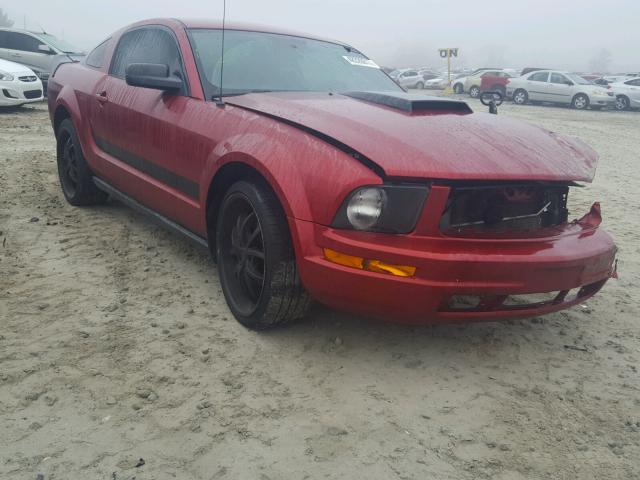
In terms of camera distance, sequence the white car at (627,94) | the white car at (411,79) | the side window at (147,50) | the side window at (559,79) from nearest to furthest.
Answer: the side window at (147,50) → the white car at (627,94) → the side window at (559,79) → the white car at (411,79)

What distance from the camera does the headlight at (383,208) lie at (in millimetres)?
2281

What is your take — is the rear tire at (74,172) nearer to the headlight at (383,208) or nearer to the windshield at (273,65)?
the windshield at (273,65)

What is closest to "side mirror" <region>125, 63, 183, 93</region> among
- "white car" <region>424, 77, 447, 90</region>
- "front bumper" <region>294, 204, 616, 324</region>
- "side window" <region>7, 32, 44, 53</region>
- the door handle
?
the door handle

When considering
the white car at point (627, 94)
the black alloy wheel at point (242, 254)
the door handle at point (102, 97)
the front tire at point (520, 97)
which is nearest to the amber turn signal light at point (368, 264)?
the black alloy wheel at point (242, 254)

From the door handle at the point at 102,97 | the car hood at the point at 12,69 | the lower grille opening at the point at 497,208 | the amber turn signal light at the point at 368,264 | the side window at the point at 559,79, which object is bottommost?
the amber turn signal light at the point at 368,264

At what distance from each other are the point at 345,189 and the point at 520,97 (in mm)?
22864

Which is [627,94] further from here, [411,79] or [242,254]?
[242,254]

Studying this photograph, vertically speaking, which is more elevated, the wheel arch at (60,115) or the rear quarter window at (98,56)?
the rear quarter window at (98,56)

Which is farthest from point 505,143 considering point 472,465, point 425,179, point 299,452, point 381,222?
point 299,452

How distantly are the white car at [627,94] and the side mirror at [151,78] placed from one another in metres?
22.7

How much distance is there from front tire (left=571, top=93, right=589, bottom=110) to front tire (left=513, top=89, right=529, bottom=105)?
1.78m

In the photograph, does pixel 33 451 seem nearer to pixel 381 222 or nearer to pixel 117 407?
pixel 117 407

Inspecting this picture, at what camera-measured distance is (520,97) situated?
23.1 metres

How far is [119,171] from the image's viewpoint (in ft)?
13.2
